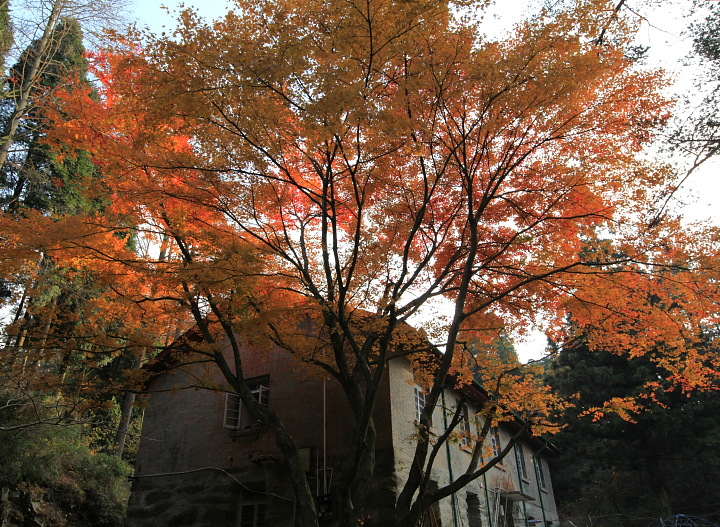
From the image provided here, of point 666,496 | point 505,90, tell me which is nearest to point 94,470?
point 505,90

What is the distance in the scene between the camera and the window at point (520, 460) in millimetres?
19094

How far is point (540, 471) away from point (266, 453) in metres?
15.1

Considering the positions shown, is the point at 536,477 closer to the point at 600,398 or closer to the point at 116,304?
the point at 600,398

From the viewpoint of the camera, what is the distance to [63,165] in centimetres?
1875

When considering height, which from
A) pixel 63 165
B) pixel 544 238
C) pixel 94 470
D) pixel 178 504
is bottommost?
pixel 178 504

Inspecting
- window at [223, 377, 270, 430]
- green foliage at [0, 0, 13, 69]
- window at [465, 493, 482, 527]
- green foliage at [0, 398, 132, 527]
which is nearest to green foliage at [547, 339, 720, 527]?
window at [465, 493, 482, 527]

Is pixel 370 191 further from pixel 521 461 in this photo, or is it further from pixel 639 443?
pixel 639 443

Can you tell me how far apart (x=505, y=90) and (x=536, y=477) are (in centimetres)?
1896

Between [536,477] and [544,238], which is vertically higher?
[544,238]

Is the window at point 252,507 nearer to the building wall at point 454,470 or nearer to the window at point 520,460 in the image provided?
the building wall at point 454,470

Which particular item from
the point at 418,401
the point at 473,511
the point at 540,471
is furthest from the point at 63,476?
the point at 540,471

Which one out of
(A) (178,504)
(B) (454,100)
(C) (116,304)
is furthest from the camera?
(A) (178,504)

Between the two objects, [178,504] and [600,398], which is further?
[600,398]

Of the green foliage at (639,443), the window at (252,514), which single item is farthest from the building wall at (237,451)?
the green foliage at (639,443)
